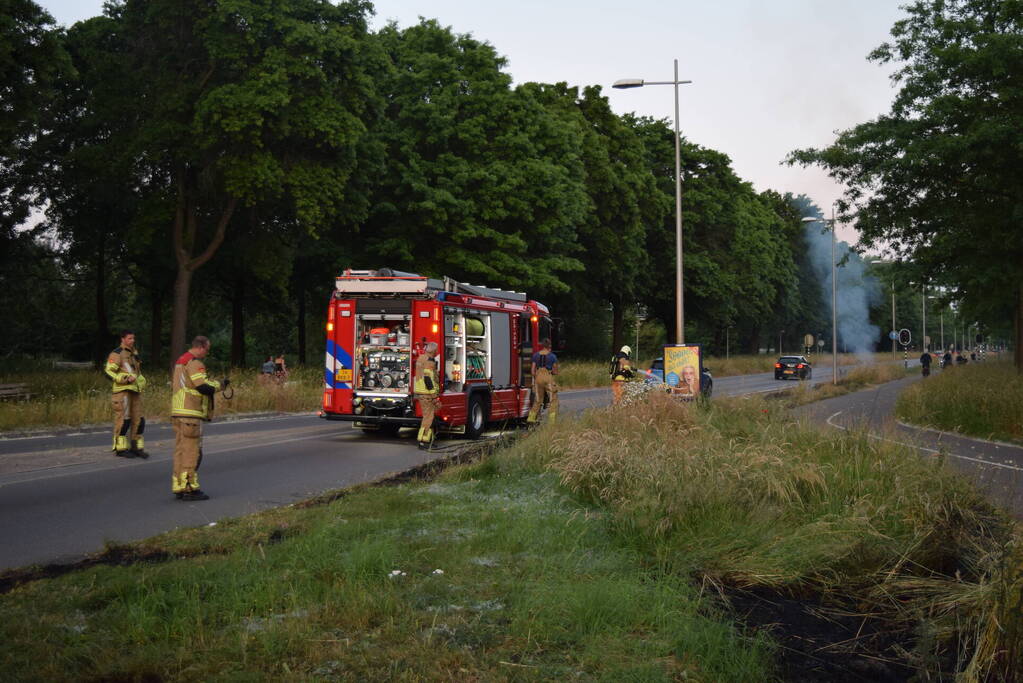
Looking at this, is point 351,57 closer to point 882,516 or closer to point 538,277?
point 538,277

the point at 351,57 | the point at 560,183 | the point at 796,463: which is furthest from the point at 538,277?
the point at 796,463

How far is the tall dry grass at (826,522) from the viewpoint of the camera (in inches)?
225

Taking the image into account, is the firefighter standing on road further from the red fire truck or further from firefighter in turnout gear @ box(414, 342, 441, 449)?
firefighter in turnout gear @ box(414, 342, 441, 449)

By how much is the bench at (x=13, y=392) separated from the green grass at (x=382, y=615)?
15.7 metres

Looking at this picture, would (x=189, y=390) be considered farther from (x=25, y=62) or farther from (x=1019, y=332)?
(x=1019, y=332)

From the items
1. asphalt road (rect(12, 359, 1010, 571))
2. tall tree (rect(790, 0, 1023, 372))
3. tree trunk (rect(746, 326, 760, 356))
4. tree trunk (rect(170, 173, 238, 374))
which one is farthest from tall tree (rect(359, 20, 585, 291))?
tree trunk (rect(746, 326, 760, 356))

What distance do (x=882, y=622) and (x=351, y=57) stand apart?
85.2 feet

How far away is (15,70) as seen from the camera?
21219mm

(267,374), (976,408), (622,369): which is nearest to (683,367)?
(622,369)

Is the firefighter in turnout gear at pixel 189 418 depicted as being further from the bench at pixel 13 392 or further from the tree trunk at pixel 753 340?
the tree trunk at pixel 753 340

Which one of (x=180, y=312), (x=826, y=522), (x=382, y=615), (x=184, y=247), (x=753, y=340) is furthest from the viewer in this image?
(x=753, y=340)

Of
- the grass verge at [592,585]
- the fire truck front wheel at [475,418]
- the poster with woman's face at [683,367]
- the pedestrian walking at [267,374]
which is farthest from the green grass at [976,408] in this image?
the pedestrian walking at [267,374]

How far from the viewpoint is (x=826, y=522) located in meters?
7.11

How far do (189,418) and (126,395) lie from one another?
3.72 meters
